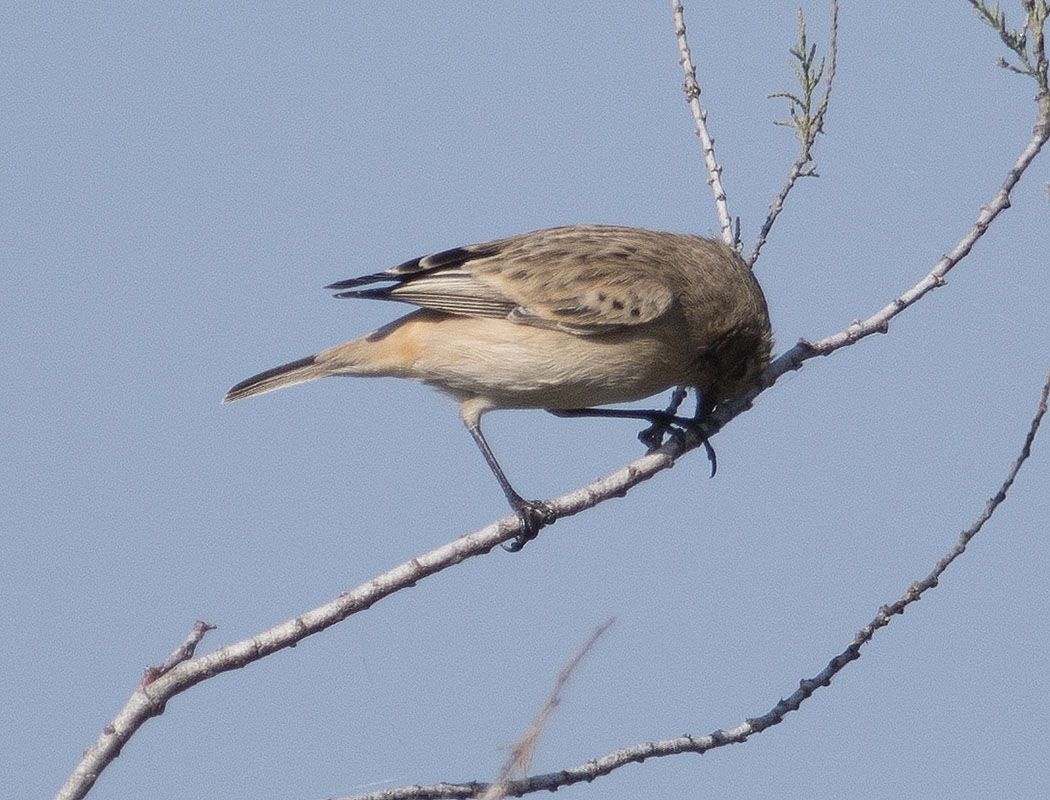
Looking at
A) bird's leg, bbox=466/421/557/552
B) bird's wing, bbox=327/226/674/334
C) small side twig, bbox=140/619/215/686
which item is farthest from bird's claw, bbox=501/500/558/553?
small side twig, bbox=140/619/215/686

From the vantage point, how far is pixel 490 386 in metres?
6.52

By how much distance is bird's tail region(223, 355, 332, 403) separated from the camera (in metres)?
6.86

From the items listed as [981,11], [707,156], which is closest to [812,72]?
[707,156]

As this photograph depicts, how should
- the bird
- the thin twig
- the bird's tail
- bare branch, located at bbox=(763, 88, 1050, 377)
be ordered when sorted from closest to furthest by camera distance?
1. the thin twig
2. bare branch, located at bbox=(763, 88, 1050, 377)
3. the bird
4. the bird's tail

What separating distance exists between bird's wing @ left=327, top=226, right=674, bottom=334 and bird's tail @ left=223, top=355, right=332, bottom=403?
518 millimetres

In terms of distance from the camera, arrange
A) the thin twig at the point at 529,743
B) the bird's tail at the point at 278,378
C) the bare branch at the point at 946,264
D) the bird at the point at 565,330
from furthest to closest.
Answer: the bird's tail at the point at 278,378 < the bird at the point at 565,330 < the bare branch at the point at 946,264 < the thin twig at the point at 529,743

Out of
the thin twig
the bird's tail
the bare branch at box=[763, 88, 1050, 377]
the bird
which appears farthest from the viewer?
the bird's tail

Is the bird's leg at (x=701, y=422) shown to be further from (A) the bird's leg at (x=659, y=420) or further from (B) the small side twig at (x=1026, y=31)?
(B) the small side twig at (x=1026, y=31)

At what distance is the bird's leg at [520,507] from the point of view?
19.4ft

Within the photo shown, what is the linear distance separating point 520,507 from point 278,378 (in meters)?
1.63

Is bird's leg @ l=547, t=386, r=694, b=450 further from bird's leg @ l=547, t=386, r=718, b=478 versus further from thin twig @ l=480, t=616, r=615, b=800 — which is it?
thin twig @ l=480, t=616, r=615, b=800

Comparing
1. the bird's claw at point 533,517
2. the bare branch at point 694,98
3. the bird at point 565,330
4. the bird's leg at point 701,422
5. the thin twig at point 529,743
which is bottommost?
the thin twig at point 529,743

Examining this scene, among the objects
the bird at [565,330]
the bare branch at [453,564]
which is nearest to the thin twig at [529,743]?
the bare branch at [453,564]

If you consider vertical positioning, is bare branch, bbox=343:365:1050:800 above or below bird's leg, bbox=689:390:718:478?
below
